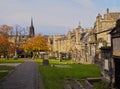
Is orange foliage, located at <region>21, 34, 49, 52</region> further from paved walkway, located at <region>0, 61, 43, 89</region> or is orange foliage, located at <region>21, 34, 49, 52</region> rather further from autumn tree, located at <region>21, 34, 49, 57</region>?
paved walkway, located at <region>0, 61, 43, 89</region>

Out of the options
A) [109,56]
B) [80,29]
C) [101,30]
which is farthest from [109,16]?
[109,56]

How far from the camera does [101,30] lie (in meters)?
67.8

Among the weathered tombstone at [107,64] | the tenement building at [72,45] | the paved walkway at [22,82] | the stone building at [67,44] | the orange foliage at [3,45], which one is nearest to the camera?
the weathered tombstone at [107,64]

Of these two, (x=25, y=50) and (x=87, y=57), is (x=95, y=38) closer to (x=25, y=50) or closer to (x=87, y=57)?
(x=87, y=57)

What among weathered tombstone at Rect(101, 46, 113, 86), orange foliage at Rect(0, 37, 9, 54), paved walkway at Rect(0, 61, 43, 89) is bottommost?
paved walkway at Rect(0, 61, 43, 89)

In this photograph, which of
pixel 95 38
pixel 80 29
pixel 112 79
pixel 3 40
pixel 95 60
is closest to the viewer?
pixel 112 79

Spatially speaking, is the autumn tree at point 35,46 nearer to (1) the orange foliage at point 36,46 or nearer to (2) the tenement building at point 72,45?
(1) the orange foliage at point 36,46

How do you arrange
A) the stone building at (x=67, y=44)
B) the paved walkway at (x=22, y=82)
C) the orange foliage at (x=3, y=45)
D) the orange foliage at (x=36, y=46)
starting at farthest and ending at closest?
the orange foliage at (x=36, y=46) < the stone building at (x=67, y=44) < the orange foliage at (x=3, y=45) < the paved walkway at (x=22, y=82)

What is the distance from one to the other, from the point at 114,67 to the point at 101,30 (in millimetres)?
46805

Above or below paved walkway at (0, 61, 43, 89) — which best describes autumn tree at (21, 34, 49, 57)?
above

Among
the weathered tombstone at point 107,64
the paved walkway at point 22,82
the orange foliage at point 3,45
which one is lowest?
the paved walkway at point 22,82

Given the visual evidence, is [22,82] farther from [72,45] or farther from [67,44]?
[67,44]

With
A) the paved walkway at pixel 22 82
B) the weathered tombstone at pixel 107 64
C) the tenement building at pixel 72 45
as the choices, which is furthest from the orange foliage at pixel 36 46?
the weathered tombstone at pixel 107 64

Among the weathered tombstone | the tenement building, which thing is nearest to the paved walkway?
the weathered tombstone
